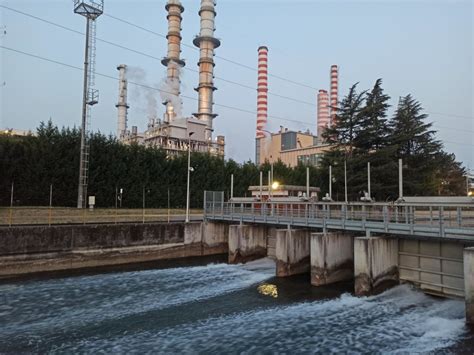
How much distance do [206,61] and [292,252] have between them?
79433mm

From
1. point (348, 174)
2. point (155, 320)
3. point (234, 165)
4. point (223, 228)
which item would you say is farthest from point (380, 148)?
point (155, 320)

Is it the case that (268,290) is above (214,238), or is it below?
below

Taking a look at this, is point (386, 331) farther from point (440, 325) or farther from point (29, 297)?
point (29, 297)

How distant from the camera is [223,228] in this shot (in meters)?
33.8

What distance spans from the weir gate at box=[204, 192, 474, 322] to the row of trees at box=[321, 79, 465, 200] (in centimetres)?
2636

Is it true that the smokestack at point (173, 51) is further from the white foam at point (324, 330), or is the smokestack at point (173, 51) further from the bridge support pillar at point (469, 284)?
Answer: the bridge support pillar at point (469, 284)

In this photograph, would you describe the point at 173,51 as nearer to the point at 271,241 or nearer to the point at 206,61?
A: the point at 206,61

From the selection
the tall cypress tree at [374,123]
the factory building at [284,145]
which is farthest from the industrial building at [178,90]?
the tall cypress tree at [374,123]

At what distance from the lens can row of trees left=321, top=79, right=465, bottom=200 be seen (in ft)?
159

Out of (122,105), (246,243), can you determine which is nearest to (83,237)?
(246,243)

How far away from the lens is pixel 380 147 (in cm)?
5194

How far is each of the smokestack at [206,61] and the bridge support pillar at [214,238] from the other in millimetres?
56100

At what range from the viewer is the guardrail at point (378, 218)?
16594 millimetres

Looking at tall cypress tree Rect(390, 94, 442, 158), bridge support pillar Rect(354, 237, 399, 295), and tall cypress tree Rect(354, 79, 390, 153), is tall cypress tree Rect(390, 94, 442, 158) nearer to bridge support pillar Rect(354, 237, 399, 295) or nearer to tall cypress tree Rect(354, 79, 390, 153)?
tall cypress tree Rect(354, 79, 390, 153)
